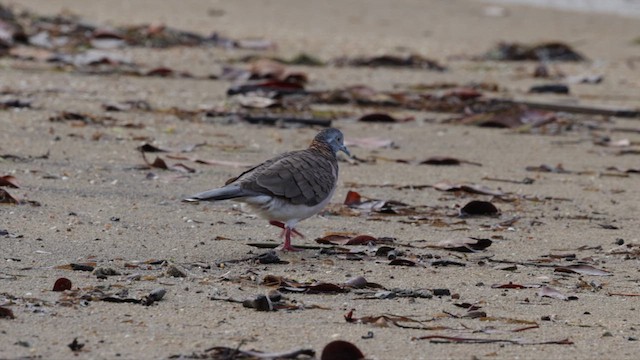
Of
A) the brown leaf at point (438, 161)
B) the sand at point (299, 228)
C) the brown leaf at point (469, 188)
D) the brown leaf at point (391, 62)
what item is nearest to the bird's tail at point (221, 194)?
the sand at point (299, 228)

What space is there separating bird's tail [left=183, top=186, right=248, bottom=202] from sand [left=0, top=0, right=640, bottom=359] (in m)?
0.28

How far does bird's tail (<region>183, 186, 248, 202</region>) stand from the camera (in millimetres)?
6070

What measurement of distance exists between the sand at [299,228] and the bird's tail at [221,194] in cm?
28

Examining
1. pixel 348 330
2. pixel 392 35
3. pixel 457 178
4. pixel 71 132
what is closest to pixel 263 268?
pixel 348 330

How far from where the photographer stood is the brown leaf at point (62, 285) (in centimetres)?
522

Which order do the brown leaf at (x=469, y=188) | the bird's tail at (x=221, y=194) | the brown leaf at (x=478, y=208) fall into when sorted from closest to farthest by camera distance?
the bird's tail at (x=221, y=194) < the brown leaf at (x=478, y=208) < the brown leaf at (x=469, y=188)

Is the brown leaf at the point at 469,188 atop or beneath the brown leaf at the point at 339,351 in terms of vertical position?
beneath

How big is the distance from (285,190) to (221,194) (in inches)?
15.8

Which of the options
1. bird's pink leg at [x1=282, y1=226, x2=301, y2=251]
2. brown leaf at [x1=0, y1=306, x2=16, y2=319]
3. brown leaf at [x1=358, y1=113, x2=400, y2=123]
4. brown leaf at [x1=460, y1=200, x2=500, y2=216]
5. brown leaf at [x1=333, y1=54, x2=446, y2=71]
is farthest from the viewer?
brown leaf at [x1=333, y1=54, x2=446, y2=71]

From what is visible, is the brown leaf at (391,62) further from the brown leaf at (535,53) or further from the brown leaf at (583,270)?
the brown leaf at (583,270)

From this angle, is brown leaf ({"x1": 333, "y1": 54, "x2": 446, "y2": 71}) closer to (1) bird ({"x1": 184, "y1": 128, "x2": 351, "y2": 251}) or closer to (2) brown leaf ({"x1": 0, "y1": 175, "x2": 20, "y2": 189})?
(2) brown leaf ({"x1": 0, "y1": 175, "x2": 20, "y2": 189})

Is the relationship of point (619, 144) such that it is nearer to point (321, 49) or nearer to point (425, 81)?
point (425, 81)

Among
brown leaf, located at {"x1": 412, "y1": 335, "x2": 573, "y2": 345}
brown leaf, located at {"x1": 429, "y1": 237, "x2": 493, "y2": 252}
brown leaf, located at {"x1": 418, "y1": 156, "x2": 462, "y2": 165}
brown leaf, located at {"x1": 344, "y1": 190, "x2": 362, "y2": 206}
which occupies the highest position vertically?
brown leaf, located at {"x1": 412, "y1": 335, "x2": 573, "y2": 345}

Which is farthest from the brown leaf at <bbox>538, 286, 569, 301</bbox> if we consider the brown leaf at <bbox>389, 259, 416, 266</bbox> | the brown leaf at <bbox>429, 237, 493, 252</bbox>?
the brown leaf at <bbox>429, 237, 493, 252</bbox>
